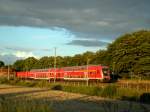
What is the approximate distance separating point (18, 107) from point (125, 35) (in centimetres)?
7262

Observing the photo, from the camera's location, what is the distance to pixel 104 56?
8256cm

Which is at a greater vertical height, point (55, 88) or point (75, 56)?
point (75, 56)

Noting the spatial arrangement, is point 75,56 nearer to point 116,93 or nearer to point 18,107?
point 116,93

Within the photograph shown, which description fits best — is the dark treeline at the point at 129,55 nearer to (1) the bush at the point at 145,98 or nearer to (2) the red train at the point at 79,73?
(2) the red train at the point at 79,73

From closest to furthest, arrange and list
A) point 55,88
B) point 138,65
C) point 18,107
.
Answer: point 18,107 → point 55,88 → point 138,65

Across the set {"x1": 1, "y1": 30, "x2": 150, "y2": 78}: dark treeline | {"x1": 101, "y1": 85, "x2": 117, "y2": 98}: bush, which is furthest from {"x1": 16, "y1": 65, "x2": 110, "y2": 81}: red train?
{"x1": 101, "y1": 85, "x2": 117, "y2": 98}: bush

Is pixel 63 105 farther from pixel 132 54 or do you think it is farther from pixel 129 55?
pixel 132 54

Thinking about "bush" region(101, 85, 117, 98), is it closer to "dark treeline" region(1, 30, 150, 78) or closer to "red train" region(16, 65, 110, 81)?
"red train" region(16, 65, 110, 81)

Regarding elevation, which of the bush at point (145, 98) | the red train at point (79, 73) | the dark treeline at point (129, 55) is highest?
the dark treeline at point (129, 55)

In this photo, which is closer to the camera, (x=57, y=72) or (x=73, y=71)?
(x=73, y=71)

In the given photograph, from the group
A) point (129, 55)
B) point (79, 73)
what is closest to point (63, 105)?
point (79, 73)

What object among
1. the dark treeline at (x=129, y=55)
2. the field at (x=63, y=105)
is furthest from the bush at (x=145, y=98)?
the dark treeline at (x=129, y=55)

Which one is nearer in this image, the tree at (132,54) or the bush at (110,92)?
the bush at (110,92)

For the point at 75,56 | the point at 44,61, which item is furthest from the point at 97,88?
the point at 44,61
